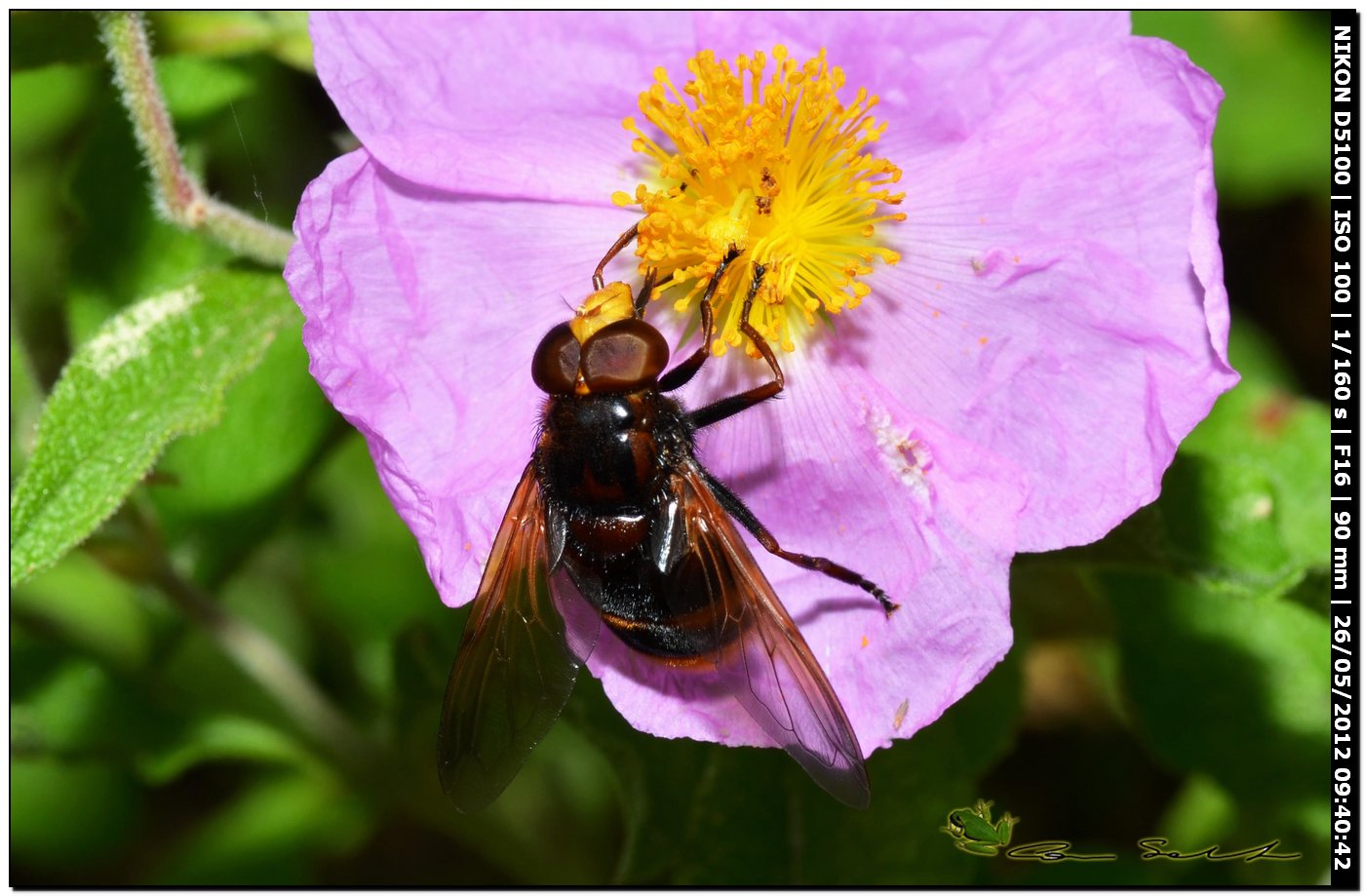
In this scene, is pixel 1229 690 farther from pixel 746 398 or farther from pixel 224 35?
pixel 224 35

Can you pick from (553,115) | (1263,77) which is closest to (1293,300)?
(1263,77)

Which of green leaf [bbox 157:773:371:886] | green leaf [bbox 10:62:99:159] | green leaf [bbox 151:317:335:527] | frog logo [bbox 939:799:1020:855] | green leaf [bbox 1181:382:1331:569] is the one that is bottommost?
green leaf [bbox 157:773:371:886]

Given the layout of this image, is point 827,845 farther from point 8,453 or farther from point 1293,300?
point 1293,300

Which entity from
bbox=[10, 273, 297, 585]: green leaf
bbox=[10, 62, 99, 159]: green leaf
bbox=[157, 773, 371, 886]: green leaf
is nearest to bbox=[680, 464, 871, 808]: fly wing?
bbox=[10, 273, 297, 585]: green leaf

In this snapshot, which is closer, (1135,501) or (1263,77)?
(1135,501)

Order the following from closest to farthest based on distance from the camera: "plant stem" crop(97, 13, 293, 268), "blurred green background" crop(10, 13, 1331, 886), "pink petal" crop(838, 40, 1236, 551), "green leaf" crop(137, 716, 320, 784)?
1. "pink petal" crop(838, 40, 1236, 551)
2. "plant stem" crop(97, 13, 293, 268)
3. "blurred green background" crop(10, 13, 1331, 886)
4. "green leaf" crop(137, 716, 320, 784)

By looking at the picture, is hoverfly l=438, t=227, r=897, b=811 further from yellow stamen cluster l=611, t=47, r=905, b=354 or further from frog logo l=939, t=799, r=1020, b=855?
frog logo l=939, t=799, r=1020, b=855
